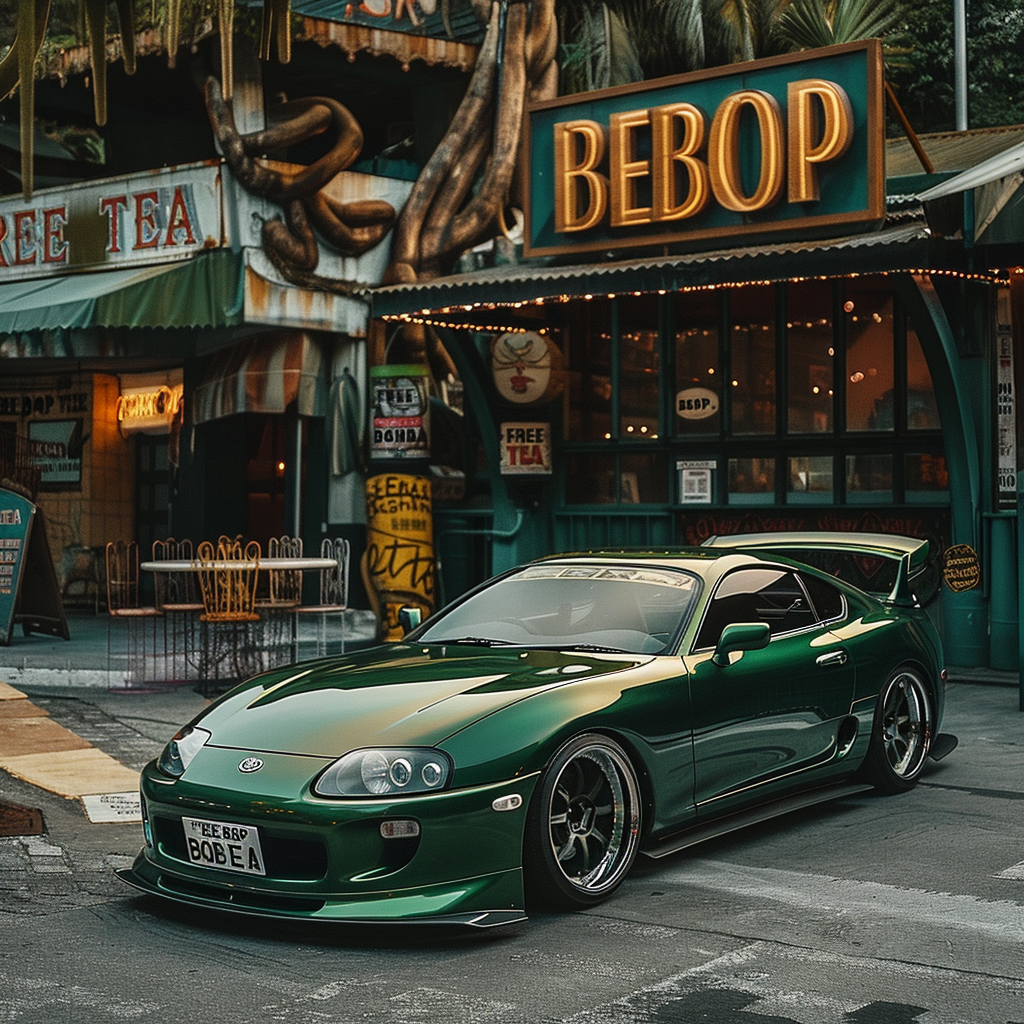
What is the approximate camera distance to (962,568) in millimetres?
12445

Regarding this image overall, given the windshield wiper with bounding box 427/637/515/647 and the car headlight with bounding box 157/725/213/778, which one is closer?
the car headlight with bounding box 157/725/213/778

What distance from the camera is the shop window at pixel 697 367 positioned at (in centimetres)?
1480

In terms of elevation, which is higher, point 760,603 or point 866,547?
point 866,547

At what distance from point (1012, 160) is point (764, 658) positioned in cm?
621

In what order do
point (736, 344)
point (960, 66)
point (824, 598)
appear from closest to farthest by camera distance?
1. point (824, 598)
2. point (736, 344)
3. point (960, 66)

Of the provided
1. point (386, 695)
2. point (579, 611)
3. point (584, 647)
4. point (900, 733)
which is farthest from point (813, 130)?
point (386, 695)

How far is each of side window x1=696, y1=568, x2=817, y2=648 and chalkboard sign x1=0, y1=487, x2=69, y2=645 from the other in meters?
8.85

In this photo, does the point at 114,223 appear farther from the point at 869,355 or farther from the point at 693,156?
the point at 869,355

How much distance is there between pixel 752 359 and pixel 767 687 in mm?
8378

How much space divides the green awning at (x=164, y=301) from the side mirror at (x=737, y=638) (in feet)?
34.8

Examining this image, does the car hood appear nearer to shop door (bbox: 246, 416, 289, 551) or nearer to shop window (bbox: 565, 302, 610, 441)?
shop window (bbox: 565, 302, 610, 441)

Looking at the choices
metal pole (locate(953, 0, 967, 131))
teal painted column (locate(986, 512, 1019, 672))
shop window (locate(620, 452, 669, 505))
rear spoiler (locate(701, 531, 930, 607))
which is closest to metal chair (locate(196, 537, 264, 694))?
rear spoiler (locate(701, 531, 930, 607))

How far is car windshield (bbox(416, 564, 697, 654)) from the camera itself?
21.2 ft

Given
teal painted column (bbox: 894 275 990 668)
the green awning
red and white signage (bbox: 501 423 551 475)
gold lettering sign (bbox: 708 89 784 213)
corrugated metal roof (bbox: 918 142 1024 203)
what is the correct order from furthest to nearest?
the green awning → red and white signage (bbox: 501 423 551 475) → gold lettering sign (bbox: 708 89 784 213) → teal painted column (bbox: 894 275 990 668) → corrugated metal roof (bbox: 918 142 1024 203)
